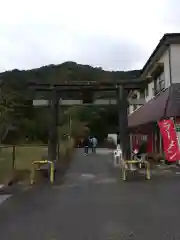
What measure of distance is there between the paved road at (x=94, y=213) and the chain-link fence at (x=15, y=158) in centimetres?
319

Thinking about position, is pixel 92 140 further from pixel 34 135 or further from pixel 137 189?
pixel 137 189

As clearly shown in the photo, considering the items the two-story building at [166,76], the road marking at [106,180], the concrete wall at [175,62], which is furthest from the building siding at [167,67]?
the road marking at [106,180]

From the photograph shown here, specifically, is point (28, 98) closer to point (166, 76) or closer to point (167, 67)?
point (166, 76)

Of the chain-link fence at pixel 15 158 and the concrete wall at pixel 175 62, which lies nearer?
the chain-link fence at pixel 15 158

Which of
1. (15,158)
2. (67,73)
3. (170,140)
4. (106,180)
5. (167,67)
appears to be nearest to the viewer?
(106,180)

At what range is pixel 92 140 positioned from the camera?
1331 inches

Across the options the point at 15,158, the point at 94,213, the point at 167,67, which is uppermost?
the point at 167,67

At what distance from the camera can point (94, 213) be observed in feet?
25.0

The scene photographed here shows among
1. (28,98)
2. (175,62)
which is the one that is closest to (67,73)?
(28,98)

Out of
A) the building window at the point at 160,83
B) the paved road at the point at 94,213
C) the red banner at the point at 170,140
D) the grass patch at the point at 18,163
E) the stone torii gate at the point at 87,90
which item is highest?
the building window at the point at 160,83

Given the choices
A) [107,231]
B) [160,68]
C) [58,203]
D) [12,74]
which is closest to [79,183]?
[58,203]

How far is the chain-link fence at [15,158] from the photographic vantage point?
563 inches

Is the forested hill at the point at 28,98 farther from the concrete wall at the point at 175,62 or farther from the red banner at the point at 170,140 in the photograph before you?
the red banner at the point at 170,140

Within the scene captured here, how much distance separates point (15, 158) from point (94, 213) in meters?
9.20
